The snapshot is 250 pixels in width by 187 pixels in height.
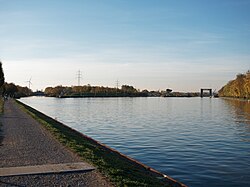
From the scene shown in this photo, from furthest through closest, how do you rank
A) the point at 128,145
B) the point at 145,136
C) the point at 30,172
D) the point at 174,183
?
the point at 145,136, the point at 128,145, the point at 174,183, the point at 30,172

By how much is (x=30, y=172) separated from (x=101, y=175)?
241cm

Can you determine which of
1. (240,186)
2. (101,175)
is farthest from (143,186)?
(240,186)

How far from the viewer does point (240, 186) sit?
548 inches

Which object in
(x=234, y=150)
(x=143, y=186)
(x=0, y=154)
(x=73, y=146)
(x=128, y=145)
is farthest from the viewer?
(x=128, y=145)

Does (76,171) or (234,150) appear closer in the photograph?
(76,171)

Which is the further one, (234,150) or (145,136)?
(145,136)

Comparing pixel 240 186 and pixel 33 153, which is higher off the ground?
pixel 33 153

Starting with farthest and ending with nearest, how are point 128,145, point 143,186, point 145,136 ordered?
1. point 145,136
2. point 128,145
3. point 143,186

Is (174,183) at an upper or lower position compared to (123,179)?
lower

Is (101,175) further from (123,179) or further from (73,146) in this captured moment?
(73,146)

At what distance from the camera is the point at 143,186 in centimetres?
1037

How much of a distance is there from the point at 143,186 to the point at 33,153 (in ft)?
21.0

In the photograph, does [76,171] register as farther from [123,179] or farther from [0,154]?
[0,154]

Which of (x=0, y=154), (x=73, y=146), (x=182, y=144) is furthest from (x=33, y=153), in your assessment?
(x=182, y=144)
